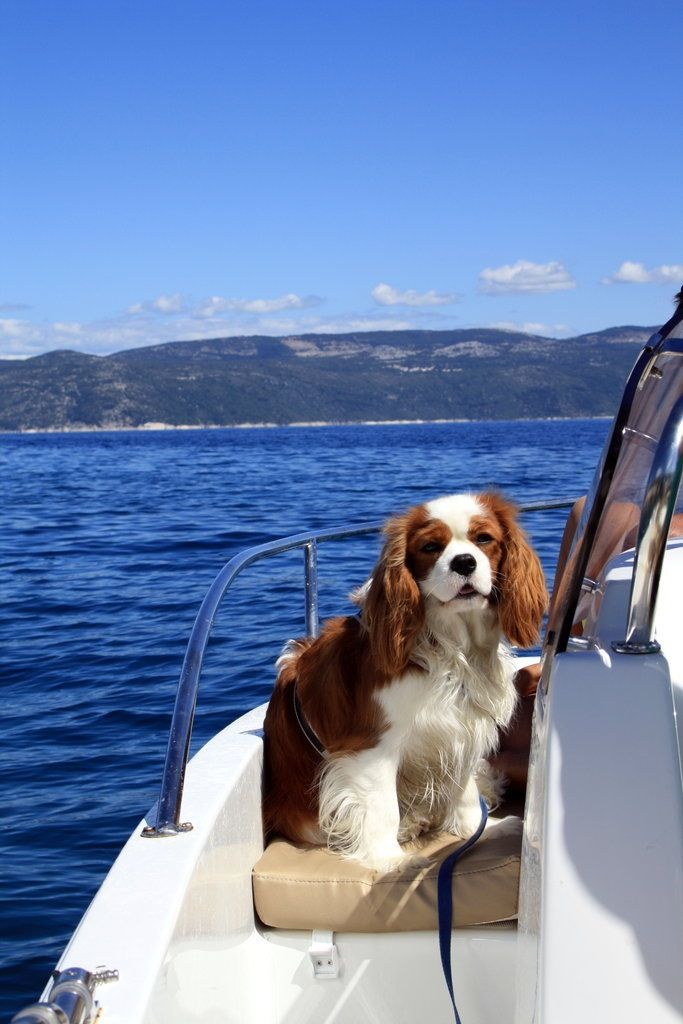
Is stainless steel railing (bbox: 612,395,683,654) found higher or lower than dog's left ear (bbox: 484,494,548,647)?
higher

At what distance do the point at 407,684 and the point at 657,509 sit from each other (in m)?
1.41

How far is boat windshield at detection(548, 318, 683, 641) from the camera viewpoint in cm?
154

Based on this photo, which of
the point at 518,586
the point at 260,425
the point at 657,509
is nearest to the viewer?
the point at 657,509

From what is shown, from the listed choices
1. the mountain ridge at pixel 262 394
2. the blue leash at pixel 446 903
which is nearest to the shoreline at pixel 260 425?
the mountain ridge at pixel 262 394

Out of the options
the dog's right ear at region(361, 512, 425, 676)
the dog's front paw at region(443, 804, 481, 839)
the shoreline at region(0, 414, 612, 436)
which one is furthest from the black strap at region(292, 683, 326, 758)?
the shoreline at region(0, 414, 612, 436)

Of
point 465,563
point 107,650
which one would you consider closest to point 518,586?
point 465,563

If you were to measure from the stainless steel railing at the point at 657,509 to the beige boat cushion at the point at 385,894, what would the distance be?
1247 millimetres

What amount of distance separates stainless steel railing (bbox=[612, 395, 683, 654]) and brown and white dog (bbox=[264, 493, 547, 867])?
1.19 m

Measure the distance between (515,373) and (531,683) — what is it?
7545 inches

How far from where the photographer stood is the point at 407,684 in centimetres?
271

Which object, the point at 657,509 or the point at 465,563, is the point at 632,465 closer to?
the point at 657,509

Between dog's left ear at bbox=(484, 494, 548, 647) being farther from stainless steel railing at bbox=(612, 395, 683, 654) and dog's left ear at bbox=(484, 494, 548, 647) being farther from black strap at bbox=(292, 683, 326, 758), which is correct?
stainless steel railing at bbox=(612, 395, 683, 654)

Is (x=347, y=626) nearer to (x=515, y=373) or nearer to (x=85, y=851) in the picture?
(x=85, y=851)

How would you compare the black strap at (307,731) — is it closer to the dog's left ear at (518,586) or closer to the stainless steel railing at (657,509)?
the dog's left ear at (518,586)
